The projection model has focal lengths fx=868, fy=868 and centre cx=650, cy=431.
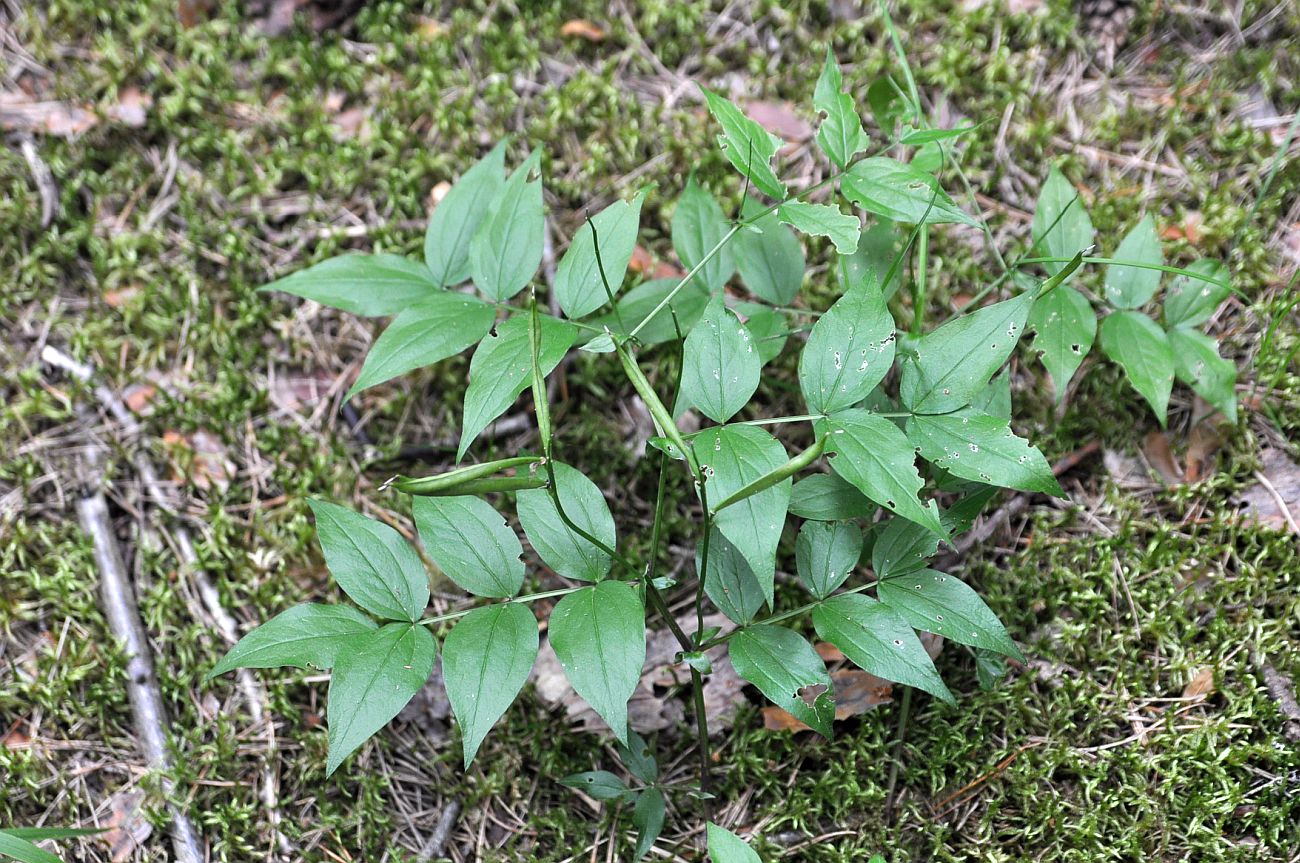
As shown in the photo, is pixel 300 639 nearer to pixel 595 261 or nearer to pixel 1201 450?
pixel 595 261

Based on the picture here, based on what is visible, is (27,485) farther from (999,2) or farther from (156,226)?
(999,2)

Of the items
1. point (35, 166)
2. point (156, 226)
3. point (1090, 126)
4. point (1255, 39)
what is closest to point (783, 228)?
point (1090, 126)

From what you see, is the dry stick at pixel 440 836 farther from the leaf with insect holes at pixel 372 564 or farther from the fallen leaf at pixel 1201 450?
the fallen leaf at pixel 1201 450

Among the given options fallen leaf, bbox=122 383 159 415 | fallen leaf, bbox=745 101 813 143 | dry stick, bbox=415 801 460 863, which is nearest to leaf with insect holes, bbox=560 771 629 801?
dry stick, bbox=415 801 460 863

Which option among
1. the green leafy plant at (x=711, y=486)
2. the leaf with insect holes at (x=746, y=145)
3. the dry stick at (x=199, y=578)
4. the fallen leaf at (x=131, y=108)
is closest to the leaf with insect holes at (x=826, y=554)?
the green leafy plant at (x=711, y=486)

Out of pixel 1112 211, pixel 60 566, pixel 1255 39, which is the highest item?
pixel 1255 39

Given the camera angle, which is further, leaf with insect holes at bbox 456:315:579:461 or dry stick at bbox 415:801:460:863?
dry stick at bbox 415:801:460:863

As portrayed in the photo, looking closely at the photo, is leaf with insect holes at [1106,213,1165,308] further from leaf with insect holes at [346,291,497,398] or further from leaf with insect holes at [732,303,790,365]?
leaf with insect holes at [346,291,497,398]
